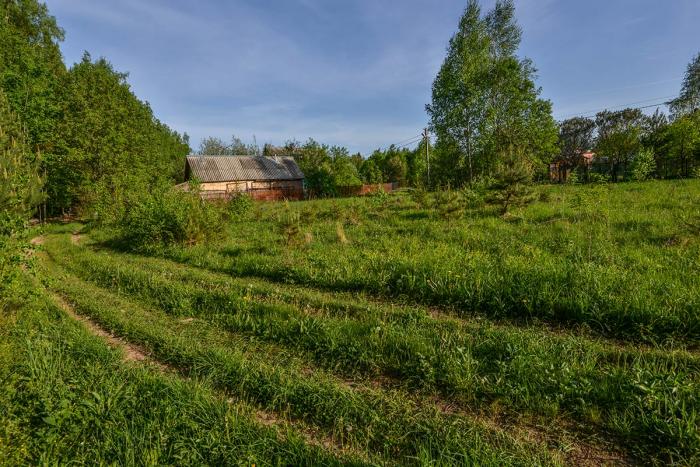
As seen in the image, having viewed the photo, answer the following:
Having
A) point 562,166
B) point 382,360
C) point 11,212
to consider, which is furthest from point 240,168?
point 562,166

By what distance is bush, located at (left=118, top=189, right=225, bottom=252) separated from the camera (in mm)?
10961

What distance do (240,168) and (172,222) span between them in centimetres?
2784

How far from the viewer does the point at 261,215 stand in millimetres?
16109

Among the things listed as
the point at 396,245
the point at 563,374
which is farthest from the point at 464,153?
the point at 563,374

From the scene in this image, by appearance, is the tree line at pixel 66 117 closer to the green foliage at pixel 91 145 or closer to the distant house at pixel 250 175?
the green foliage at pixel 91 145

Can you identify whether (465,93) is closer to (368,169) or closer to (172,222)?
(172,222)

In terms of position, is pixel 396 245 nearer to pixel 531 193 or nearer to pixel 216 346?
pixel 216 346

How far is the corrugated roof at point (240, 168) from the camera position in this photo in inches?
1411

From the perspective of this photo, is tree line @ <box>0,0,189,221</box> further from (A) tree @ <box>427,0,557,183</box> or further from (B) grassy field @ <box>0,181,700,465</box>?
(A) tree @ <box>427,0,557,183</box>

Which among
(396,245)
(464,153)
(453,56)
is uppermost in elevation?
(453,56)

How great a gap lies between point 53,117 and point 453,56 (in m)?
30.2

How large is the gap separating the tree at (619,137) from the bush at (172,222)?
140 ft

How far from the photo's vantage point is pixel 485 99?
86.2 feet

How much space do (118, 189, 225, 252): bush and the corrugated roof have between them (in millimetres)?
24617
